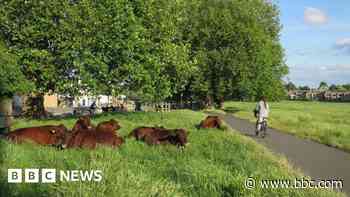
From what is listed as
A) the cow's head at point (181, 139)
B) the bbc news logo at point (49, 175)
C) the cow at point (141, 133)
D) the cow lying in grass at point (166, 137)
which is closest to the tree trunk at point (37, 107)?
the cow at point (141, 133)

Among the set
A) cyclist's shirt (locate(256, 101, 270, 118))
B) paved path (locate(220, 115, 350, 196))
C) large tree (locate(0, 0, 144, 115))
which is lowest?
paved path (locate(220, 115, 350, 196))

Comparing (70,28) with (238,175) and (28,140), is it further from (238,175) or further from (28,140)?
(238,175)

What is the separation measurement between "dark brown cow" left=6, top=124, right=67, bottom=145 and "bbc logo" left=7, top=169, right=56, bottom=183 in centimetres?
371

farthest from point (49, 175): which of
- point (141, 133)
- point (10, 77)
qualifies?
point (10, 77)

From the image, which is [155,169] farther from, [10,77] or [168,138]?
[10,77]

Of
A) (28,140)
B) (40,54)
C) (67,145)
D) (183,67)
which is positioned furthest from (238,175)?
(183,67)

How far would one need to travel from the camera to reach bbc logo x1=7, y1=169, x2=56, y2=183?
9160mm

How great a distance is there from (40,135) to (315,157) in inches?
323

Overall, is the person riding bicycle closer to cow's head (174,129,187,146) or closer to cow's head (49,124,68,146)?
cow's head (174,129,187,146)

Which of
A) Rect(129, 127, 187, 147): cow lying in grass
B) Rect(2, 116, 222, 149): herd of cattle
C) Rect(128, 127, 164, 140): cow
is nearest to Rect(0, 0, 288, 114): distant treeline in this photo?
Rect(2, 116, 222, 149): herd of cattle

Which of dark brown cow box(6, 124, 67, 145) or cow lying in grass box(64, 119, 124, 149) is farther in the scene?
dark brown cow box(6, 124, 67, 145)

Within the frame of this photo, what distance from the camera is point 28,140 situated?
13.8 meters

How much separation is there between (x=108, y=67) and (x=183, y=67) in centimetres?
630

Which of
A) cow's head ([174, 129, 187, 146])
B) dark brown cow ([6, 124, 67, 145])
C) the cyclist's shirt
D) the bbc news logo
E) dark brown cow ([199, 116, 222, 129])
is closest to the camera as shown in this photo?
the bbc news logo
